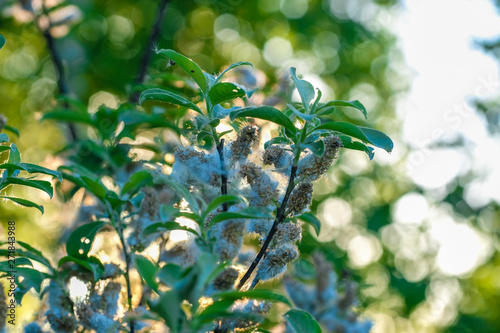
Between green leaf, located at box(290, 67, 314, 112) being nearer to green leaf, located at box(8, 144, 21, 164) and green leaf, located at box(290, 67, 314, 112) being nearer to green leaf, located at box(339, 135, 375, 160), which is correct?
green leaf, located at box(339, 135, 375, 160)

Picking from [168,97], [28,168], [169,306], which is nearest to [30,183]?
[28,168]

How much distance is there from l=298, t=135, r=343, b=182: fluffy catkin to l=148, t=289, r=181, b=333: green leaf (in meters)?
0.47

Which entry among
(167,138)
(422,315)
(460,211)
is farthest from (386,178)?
(167,138)

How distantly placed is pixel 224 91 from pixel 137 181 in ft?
1.24

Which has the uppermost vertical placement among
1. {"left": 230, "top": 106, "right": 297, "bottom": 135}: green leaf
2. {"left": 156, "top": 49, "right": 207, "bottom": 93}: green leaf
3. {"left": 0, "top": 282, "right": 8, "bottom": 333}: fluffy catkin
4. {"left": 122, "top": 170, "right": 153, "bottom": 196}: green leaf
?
{"left": 156, "top": 49, "right": 207, "bottom": 93}: green leaf

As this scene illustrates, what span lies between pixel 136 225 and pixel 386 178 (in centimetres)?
838

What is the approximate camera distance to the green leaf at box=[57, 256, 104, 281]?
1.41 meters

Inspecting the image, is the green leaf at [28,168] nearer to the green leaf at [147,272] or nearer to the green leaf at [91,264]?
the green leaf at [91,264]

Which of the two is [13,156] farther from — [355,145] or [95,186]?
[355,145]

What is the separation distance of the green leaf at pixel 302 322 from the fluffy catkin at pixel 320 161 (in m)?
0.32

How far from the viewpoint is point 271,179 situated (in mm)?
1328

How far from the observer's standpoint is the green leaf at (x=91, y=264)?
1.41 metres

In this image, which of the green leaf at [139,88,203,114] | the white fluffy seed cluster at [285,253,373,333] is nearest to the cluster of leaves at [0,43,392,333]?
the green leaf at [139,88,203,114]

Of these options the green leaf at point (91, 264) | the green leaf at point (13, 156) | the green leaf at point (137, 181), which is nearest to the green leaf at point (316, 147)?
the green leaf at point (137, 181)
